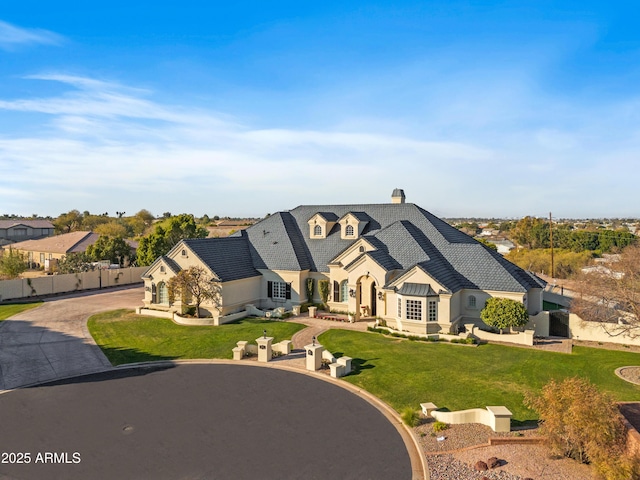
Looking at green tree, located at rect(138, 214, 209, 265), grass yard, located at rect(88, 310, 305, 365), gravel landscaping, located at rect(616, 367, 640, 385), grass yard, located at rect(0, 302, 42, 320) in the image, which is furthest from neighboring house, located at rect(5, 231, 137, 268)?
gravel landscaping, located at rect(616, 367, 640, 385)

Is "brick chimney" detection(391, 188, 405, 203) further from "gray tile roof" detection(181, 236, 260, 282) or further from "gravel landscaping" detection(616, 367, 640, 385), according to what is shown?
"gravel landscaping" detection(616, 367, 640, 385)

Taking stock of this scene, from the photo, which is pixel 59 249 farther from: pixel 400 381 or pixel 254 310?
pixel 400 381

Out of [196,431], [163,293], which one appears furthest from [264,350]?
[163,293]

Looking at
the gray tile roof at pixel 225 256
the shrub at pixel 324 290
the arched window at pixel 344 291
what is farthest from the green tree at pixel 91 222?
the arched window at pixel 344 291

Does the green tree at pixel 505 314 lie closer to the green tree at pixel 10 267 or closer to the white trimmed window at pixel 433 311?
the white trimmed window at pixel 433 311

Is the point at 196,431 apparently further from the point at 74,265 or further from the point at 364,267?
the point at 74,265

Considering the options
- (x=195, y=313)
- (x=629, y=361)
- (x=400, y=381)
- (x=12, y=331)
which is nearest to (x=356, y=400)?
(x=400, y=381)
